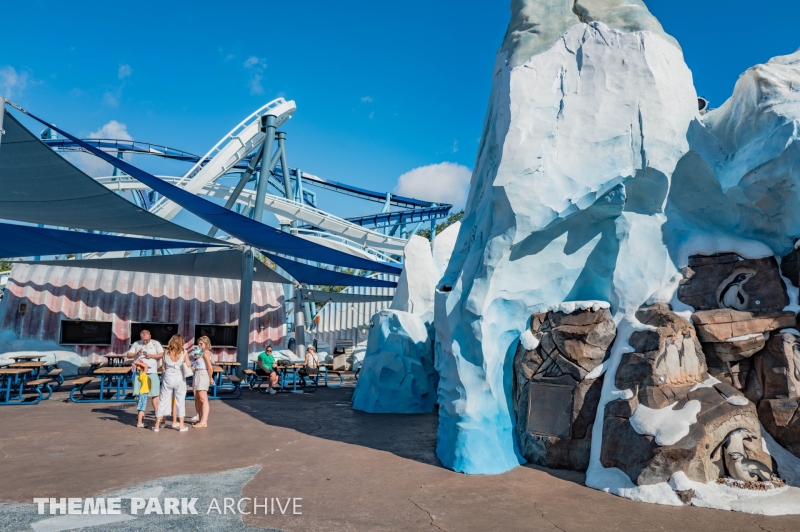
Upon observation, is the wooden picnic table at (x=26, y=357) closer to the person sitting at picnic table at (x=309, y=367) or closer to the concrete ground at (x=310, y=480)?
the concrete ground at (x=310, y=480)

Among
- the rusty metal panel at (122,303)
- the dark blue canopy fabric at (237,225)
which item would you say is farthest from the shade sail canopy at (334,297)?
the dark blue canopy fabric at (237,225)

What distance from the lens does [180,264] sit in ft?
49.6

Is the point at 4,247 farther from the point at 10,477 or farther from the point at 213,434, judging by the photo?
the point at 10,477

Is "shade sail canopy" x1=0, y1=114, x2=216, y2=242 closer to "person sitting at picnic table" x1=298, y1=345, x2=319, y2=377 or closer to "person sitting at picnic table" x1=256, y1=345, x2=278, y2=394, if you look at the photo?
"person sitting at picnic table" x1=256, y1=345, x2=278, y2=394

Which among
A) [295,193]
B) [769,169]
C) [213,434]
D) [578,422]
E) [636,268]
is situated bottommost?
[213,434]

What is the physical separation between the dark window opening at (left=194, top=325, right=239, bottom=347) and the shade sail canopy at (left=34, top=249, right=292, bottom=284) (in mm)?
1836

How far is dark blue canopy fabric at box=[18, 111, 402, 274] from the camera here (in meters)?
9.40

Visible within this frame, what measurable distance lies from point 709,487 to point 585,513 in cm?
96

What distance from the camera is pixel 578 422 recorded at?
4957 mm

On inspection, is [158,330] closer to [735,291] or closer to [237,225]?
[237,225]

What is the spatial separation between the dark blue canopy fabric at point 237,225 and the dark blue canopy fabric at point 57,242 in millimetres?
2061

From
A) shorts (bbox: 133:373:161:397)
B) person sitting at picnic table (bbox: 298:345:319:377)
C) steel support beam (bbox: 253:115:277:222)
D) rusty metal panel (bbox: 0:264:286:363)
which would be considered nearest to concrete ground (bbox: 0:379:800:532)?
shorts (bbox: 133:373:161:397)

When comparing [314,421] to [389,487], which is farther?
[314,421]

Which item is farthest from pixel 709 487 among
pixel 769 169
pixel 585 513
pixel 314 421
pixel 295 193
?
pixel 295 193
